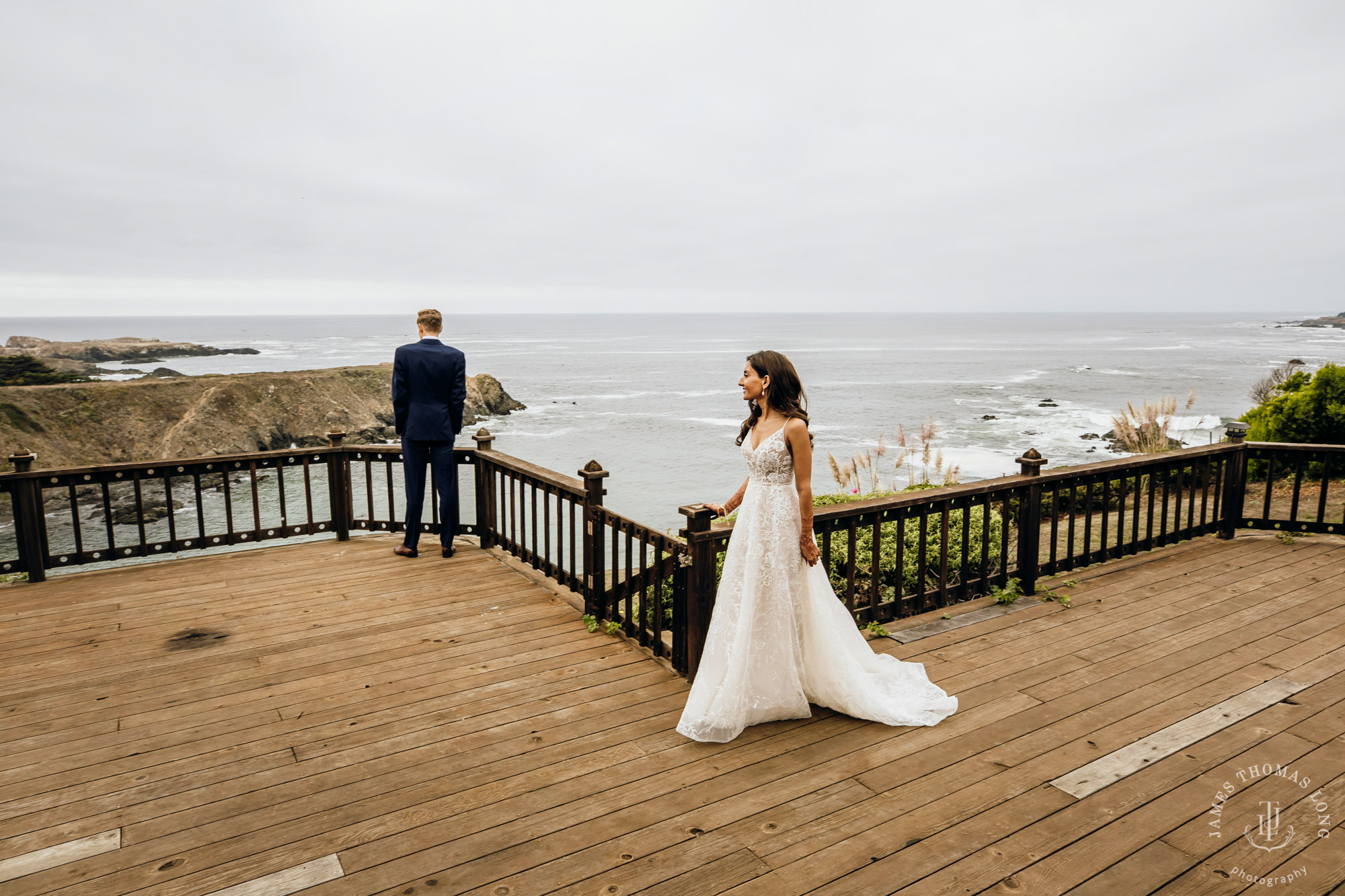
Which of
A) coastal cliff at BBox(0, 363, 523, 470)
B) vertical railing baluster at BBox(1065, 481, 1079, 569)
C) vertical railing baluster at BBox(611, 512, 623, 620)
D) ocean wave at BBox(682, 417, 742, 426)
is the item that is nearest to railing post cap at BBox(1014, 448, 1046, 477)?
vertical railing baluster at BBox(1065, 481, 1079, 569)

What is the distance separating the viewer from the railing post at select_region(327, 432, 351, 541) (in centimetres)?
695

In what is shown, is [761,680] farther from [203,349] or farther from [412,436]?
[203,349]

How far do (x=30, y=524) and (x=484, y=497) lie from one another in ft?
11.6

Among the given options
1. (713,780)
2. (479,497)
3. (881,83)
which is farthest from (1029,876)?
(881,83)

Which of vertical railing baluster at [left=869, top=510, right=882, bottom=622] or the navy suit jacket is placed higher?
the navy suit jacket

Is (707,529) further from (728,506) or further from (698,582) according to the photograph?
Answer: (698,582)

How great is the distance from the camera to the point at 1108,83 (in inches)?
1107

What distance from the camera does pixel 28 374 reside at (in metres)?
37.5

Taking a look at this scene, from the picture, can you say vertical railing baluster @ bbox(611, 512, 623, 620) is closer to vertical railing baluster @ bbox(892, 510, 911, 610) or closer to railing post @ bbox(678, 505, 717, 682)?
railing post @ bbox(678, 505, 717, 682)

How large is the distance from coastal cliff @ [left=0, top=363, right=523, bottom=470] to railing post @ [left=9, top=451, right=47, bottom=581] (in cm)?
1643

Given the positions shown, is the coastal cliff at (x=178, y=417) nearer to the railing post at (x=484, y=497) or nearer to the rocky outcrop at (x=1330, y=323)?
the railing post at (x=484, y=497)

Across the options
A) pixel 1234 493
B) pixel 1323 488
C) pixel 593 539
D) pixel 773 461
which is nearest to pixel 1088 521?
pixel 1234 493

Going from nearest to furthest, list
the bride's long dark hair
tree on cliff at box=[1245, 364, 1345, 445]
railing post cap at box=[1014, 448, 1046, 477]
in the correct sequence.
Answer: the bride's long dark hair, railing post cap at box=[1014, 448, 1046, 477], tree on cliff at box=[1245, 364, 1345, 445]

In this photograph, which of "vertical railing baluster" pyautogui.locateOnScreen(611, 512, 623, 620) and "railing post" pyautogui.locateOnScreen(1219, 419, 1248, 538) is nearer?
"vertical railing baluster" pyautogui.locateOnScreen(611, 512, 623, 620)
